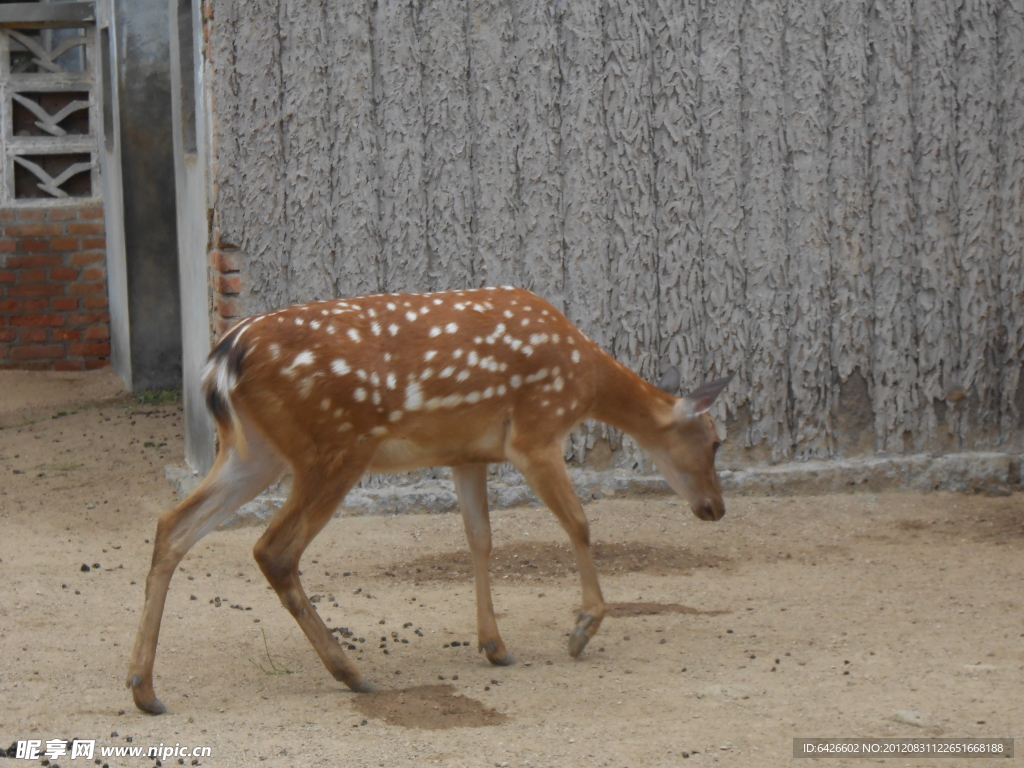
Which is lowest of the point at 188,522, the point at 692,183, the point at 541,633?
the point at 541,633

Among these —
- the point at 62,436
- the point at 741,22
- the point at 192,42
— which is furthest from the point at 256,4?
the point at 62,436

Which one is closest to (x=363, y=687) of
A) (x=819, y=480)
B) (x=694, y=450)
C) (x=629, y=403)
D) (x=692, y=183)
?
(x=629, y=403)

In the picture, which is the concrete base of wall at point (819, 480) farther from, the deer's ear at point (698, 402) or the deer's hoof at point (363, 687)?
the deer's hoof at point (363, 687)

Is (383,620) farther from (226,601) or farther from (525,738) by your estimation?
(525,738)

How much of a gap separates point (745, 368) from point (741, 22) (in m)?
1.88

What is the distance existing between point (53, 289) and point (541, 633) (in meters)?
7.62

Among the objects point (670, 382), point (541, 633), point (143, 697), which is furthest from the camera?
point (670, 382)

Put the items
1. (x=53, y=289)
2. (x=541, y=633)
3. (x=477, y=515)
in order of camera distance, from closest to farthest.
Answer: (x=477, y=515)
(x=541, y=633)
(x=53, y=289)

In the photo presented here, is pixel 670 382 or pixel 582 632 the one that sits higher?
pixel 670 382

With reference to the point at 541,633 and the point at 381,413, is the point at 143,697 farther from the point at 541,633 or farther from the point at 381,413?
the point at 541,633

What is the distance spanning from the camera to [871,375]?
687 cm

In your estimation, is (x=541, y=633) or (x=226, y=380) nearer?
(x=226, y=380)

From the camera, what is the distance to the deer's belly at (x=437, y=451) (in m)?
4.39

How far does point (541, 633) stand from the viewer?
4938 millimetres
